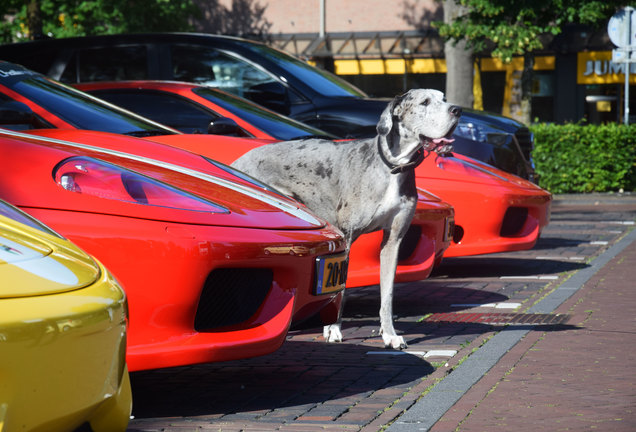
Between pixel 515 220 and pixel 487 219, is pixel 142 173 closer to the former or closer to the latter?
pixel 487 219

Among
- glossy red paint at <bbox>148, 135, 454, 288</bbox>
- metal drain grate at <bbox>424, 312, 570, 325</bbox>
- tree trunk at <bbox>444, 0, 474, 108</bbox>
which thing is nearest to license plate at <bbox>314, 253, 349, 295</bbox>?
glossy red paint at <bbox>148, 135, 454, 288</bbox>

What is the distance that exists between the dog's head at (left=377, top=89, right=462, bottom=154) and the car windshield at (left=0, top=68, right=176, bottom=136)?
145cm

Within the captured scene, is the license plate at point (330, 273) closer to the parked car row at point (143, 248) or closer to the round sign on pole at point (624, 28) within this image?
the parked car row at point (143, 248)

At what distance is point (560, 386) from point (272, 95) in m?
5.26

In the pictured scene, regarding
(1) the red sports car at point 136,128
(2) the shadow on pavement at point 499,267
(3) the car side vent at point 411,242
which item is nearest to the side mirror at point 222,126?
(1) the red sports car at point 136,128

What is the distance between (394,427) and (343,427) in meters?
0.20

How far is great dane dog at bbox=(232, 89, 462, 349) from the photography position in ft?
18.3

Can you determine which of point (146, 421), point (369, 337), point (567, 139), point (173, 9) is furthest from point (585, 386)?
point (173, 9)

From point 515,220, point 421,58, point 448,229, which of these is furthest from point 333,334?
point 421,58

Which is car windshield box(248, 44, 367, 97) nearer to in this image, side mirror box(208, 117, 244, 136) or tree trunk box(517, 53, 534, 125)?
side mirror box(208, 117, 244, 136)

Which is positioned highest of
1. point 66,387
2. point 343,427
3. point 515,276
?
point 66,387

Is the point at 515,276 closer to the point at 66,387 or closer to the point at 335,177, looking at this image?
the point at 335,177

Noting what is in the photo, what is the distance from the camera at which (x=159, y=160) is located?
449 cm

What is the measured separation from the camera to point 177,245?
3.77 meters
